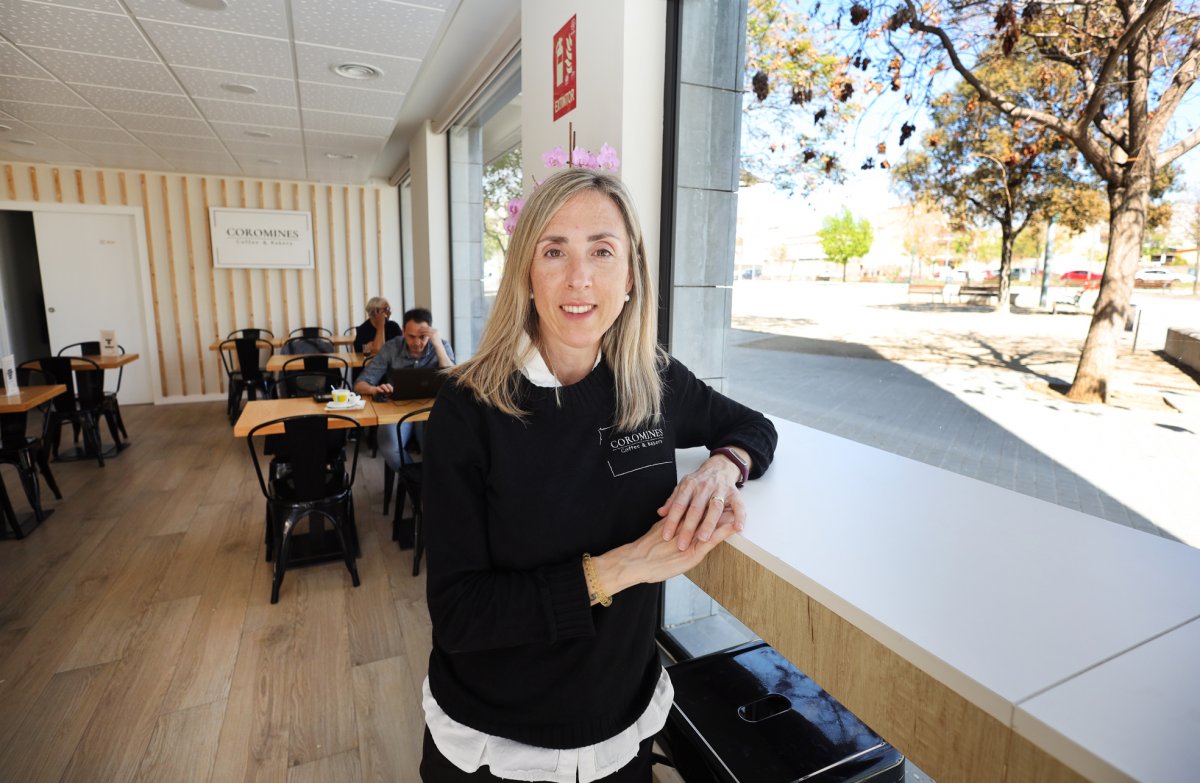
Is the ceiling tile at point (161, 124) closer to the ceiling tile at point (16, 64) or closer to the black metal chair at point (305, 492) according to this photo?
Answer: the ceiling tile at point (16, 64)

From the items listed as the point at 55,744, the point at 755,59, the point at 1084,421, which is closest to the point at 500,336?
the point at 1084,421

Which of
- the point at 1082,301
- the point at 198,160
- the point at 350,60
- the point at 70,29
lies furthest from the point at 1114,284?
the point at 198,160

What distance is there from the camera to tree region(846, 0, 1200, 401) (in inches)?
42.1

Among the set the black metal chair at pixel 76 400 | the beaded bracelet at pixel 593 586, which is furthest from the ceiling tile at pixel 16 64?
the beaded bracelet at pixel 593 586

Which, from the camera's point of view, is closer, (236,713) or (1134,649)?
(1134,649)

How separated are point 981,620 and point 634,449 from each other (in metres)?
0.59

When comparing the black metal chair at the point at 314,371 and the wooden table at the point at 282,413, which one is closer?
the wooden table at the point at 282,413

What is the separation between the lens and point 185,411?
7613mm

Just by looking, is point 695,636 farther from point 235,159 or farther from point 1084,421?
point 235,159

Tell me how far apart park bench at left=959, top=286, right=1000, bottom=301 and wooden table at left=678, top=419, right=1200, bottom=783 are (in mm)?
435

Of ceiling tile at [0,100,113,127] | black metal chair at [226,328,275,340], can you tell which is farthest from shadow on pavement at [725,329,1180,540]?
black metal chair at [226,328,275,340]

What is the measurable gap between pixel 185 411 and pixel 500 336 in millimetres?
8139

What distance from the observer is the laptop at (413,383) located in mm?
3938

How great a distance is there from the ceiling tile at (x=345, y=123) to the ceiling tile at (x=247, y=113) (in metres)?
0.11
